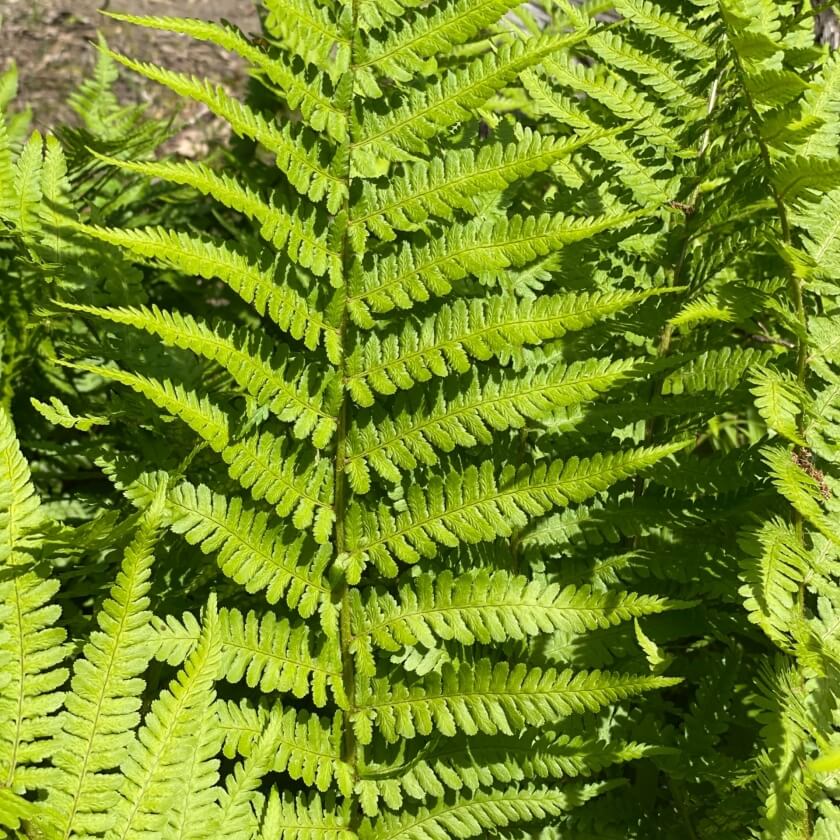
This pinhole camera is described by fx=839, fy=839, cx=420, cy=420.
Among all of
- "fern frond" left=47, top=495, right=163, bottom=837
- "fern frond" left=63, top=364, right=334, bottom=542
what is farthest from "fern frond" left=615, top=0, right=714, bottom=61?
"fern frond" left=47, top=495, right=163, bottom=837

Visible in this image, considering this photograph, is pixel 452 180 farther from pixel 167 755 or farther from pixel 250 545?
pixel 167 755

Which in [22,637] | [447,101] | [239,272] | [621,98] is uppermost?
[621,98]

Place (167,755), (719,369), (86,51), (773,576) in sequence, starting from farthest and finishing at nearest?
(86,51) < (719,369) < (773,576) < (167,755)

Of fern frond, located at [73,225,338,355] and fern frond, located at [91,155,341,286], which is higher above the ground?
fern frond, located at [91,155,341,286]

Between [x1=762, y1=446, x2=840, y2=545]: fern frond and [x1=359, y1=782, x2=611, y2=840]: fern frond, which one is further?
Answer: [x1=359, y1=782, x2=611, y2=840]: fern frond

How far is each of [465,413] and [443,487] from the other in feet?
0.44

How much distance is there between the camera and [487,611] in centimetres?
139

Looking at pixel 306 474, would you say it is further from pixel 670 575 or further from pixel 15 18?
pixel 15 18

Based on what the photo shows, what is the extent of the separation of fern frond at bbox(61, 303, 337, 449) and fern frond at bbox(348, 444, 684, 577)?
7.0 inches

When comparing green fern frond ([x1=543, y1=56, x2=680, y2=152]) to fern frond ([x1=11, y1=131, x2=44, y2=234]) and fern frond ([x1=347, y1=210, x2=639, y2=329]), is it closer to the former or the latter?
fern frond ([x1=347, y1=210, x2=639, y2=329])

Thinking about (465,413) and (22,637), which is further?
(465,413)

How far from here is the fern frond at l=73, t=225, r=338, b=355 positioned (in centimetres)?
131

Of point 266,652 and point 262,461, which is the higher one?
point 262,461

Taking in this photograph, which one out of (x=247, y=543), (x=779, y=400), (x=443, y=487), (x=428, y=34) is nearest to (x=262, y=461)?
(x=247, y=543)
